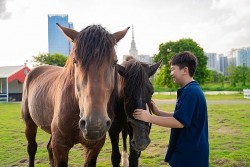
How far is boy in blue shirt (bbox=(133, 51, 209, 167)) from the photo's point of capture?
9.88ft

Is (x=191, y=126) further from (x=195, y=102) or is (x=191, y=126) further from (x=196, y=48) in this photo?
(x=196, y=48)

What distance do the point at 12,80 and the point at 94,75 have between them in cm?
3294

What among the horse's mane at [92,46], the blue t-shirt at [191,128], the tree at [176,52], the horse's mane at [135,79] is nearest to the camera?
the horse's mane at [92,46]

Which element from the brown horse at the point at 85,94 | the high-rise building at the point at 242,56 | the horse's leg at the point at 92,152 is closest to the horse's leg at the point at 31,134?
the brown horse at the point at 85,94

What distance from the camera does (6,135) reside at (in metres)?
10.4

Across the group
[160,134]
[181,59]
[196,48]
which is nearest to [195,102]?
[181,59]

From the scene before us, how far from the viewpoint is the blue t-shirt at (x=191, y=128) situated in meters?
3.00

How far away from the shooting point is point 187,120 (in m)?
2.98

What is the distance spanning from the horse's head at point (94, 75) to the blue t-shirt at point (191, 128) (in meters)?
0.83

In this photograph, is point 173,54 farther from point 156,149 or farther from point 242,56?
point 242,56

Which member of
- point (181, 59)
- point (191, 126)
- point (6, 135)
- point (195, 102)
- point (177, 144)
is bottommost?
point (6, 135)

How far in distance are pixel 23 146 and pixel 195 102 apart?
6.78 m

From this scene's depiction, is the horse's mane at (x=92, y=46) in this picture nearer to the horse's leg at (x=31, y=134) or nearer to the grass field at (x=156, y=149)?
the horse's leg at (x=31, y=134)

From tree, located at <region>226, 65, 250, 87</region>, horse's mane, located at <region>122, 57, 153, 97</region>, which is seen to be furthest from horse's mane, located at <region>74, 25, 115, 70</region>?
tree, located at <region>226, 65, 250, 87</region>
